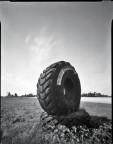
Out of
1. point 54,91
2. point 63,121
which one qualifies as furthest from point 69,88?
point 63,121

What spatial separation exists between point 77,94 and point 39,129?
1.28m

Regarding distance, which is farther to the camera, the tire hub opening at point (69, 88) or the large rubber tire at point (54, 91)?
the tire hub opening at point (69, 88)

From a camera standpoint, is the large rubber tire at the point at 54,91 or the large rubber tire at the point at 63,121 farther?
the large rubber tire at the point at 54,91

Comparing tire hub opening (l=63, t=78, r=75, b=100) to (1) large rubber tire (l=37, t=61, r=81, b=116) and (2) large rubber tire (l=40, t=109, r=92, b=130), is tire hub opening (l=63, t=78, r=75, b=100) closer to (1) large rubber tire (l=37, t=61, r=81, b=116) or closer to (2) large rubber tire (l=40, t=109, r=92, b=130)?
(1) large rubber tire (l=37, t=61, r=81, b=116)

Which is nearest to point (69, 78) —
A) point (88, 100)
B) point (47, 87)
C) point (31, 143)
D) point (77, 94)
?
point (77, 94)

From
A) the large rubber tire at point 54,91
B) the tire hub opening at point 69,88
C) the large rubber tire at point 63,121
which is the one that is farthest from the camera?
the tire hub opening at point 69,88

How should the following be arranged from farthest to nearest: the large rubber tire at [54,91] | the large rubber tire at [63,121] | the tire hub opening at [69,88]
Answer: the tire hub opening at [69,88]
the large rubber tire at [54,91]
the large rubber tire at [63,121]

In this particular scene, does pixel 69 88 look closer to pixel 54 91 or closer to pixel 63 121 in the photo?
pixel 54 91

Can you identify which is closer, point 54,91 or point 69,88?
point 54,91

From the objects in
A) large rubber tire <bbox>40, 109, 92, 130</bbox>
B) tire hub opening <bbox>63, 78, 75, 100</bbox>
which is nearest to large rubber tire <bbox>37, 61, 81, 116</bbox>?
large rubber tire <bbox>40, 109, 92, 130</bbox>

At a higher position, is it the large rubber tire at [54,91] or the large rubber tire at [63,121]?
the large rubber tire at [54,91]

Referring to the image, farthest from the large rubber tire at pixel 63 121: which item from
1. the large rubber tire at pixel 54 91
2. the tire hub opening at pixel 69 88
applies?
the tire hub opening at pixel 69 88

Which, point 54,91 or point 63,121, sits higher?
point 54,91

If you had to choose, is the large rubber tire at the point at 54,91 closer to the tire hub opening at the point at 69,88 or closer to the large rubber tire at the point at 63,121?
the large rubber tire at the point at 63,121
